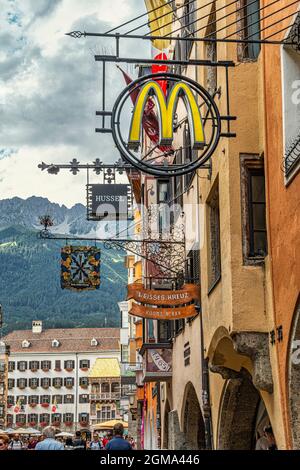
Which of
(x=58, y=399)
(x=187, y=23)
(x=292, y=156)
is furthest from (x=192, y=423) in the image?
(x=58, y=399)

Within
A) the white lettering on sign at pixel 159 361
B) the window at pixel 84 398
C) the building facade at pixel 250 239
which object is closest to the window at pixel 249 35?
the building facade at pixel 250 239

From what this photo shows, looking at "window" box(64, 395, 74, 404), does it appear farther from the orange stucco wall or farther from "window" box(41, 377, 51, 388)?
the orange stucco wall

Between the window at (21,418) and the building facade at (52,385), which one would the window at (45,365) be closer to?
the building facade at (52,385)

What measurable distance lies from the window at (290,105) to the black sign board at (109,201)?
22.8m

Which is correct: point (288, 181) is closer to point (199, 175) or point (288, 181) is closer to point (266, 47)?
point (266, 47)

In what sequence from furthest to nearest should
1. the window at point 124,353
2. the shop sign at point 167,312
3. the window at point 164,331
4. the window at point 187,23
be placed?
the window at point 124,353 → the window at point 164,331 → the window at point 187,23 → the shop sign at point 167,312

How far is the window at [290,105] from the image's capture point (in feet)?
43.2

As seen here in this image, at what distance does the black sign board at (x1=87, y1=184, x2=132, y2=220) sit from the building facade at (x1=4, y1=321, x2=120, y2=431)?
97.8 meters

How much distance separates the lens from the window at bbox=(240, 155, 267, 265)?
15240 mm

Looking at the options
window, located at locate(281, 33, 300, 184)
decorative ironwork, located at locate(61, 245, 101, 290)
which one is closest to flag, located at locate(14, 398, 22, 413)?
decorative ironwork, located at locate(61, 245, 101, 290)


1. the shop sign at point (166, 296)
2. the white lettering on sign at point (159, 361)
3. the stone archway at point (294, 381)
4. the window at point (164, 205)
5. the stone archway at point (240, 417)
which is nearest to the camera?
the stone archway at point (294, 381)

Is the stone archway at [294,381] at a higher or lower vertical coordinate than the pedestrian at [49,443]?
higher

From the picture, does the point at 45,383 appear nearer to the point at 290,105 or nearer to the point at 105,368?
the point at 105,368
